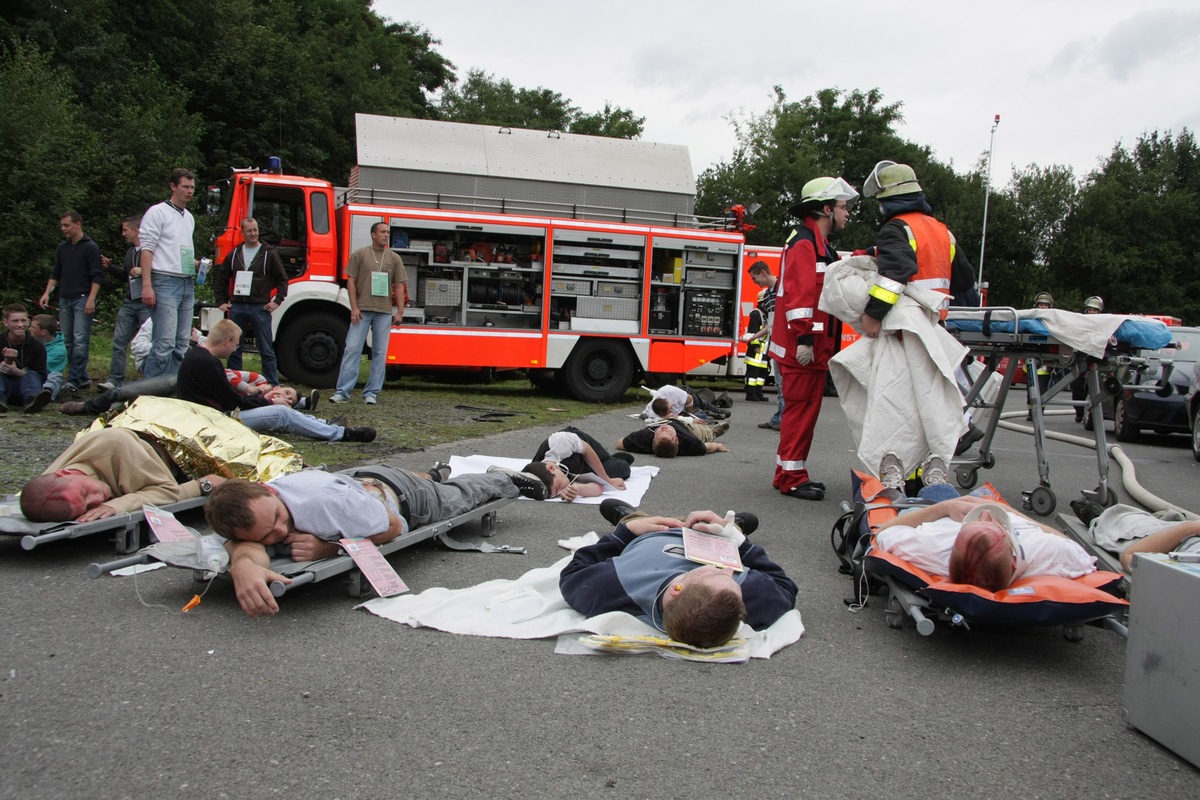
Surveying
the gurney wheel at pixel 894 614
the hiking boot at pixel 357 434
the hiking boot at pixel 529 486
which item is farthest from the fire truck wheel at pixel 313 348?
the gurney wheel at pixel 894 614

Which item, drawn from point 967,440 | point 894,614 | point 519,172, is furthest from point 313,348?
point 894,614

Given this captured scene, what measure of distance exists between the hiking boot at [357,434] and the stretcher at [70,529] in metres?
3.32

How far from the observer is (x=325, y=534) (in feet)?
13.1

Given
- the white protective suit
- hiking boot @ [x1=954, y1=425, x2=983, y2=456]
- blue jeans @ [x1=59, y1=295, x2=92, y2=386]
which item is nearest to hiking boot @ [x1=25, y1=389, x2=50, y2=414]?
blue jeans @ [x1=59, y1=295, x2=92, y2=386]

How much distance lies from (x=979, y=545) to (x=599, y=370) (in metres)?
10.6

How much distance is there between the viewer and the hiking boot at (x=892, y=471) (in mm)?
5566

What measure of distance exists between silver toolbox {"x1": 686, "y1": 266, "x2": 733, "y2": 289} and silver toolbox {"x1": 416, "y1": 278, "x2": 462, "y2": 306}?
354cm

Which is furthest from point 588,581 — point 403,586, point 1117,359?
point 1117,359

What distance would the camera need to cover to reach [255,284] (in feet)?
34.7

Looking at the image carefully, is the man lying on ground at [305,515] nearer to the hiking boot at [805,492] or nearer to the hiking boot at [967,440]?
the hiking boot at [805,492]

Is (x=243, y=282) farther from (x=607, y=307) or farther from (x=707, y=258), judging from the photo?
(x=707, y=258)

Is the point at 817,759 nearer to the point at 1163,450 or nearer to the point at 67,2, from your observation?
the point at 1163,450

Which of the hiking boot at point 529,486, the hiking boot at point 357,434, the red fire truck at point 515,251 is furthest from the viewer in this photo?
the red fire truck at point 515,251

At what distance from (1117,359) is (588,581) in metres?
4.22
